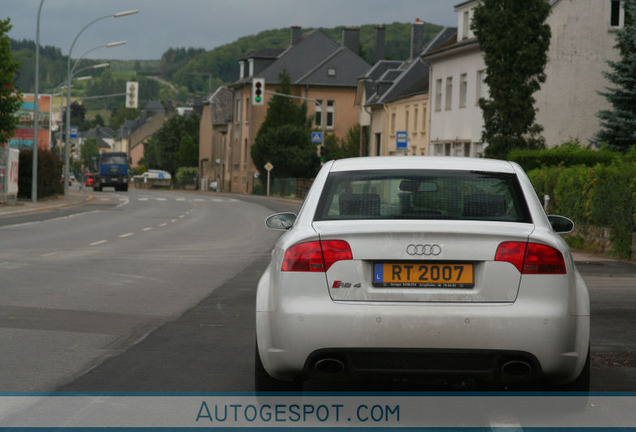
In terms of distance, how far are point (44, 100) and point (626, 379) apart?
89.8 metres

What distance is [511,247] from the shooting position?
245 inches

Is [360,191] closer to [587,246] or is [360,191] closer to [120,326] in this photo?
[120,326]

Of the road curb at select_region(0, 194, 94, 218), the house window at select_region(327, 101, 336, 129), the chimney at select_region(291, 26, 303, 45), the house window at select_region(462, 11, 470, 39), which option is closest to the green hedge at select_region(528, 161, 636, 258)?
the road curb at select_region(0, 194, 94, 218)

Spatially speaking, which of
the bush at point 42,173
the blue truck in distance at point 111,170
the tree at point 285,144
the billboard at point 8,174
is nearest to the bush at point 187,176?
the tree at point 285,144

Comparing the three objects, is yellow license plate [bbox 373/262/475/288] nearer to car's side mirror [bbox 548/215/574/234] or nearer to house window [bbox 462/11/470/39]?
car's side mirror [bbox 548/215/574/234]

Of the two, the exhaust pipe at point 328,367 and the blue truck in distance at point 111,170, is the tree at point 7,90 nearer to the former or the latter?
the exhaust pipe at point 328,367

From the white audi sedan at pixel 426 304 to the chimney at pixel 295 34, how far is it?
327 feet

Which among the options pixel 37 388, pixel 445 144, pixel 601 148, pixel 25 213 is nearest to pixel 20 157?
pixel 25 213

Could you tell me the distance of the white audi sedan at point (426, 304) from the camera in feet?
19.9

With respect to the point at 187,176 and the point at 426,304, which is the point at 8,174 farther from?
the point at 187,176

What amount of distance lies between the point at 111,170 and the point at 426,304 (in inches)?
3179

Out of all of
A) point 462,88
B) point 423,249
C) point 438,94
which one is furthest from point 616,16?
A: point 423,249

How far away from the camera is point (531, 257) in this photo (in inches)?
245

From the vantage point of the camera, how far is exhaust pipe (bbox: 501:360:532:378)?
20.1ft
